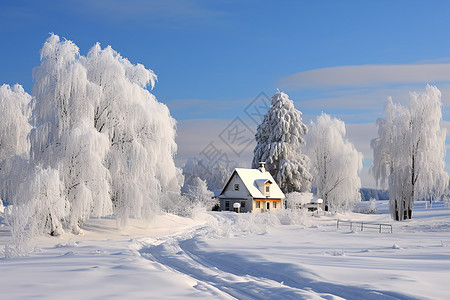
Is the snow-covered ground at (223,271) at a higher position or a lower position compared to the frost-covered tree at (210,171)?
lower

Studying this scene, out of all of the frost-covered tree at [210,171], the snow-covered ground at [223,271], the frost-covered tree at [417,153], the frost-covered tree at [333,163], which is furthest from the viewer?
the frost-covered tree at [210,171]

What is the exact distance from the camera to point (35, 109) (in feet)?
78.6

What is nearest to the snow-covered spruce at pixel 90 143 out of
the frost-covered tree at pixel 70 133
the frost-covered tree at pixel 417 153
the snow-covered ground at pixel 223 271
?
the frost-covered tree at pixel 70 133

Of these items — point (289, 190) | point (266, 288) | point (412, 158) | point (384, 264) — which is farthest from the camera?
point (289, 190)

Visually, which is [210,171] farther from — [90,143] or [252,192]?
[90,143]

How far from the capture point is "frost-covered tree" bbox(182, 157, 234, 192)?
80.8 m

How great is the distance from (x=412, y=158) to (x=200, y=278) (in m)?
30.3

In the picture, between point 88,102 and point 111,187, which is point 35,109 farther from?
point 111,187

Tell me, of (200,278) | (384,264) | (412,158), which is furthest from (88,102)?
(412,158)

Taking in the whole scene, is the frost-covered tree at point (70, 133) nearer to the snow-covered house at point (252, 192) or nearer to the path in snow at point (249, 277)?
the path in snow at point (249, 277)

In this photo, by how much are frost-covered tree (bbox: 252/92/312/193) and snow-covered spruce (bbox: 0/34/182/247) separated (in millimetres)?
27200

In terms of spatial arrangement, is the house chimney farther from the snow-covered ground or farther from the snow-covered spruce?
the snow-covered ground

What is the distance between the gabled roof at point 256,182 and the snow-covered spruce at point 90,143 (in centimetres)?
2421

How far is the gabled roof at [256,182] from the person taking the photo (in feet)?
166
